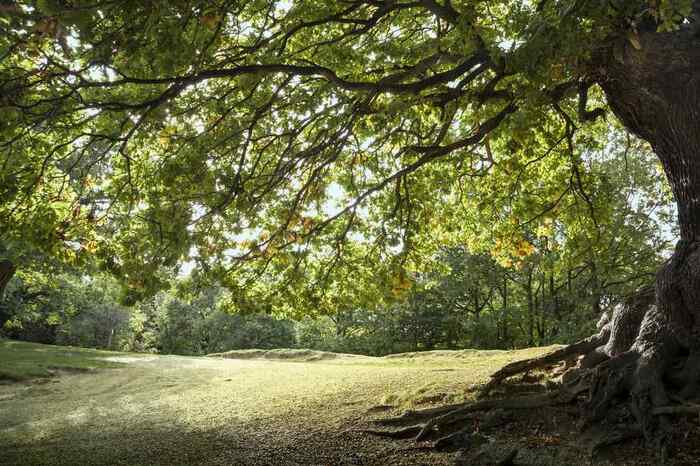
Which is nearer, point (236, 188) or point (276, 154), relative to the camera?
point (236, 188)

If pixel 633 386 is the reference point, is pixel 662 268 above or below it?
above

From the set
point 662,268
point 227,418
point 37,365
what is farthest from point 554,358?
point 37,365

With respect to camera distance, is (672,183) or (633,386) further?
(672,183)

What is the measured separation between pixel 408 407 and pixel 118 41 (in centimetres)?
560

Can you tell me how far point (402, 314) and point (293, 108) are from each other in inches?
1001

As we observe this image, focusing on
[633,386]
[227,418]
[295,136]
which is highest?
[295,136]

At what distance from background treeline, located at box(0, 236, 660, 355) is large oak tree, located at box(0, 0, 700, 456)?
10.6 metres

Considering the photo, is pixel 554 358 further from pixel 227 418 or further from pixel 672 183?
pixel 227 418

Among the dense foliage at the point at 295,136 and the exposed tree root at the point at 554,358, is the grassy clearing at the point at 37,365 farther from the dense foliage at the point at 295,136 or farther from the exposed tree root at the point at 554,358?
the exposed tree root at the point at 554,358

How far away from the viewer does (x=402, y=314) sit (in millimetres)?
31875

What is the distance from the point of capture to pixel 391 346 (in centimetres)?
3162

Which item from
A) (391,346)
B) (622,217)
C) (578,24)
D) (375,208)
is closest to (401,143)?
(375,208)

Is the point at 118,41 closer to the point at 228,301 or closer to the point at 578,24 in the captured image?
the point at 578,24

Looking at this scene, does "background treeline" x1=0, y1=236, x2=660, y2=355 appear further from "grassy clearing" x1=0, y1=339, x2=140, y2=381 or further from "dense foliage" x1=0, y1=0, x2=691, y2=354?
"dense foliage" x1=0, y1=0, x2=691, y2=354
